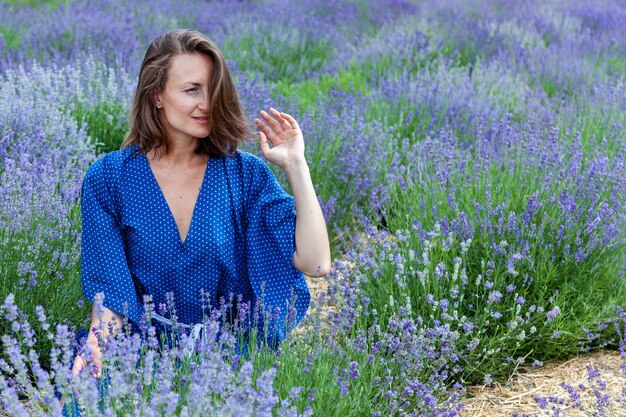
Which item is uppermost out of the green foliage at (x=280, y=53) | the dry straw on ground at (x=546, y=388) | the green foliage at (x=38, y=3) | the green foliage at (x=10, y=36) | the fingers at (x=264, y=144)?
the fingers at (x=264, y=144)

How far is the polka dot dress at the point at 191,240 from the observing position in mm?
2586

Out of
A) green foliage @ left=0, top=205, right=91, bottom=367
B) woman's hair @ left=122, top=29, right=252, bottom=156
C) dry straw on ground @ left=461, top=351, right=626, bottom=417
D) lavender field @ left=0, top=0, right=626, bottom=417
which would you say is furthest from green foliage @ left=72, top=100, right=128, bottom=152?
dry straw on ground @ left=461, top=351, right=626, bottom=417

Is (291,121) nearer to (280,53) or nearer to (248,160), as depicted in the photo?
(248,160)

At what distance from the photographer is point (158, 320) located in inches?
105

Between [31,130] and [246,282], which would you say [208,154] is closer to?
[246,282]

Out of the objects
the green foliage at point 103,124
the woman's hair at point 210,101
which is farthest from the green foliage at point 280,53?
the woman's hair at point 210,101

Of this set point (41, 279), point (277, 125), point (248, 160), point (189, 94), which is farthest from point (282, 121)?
point (41, 279)

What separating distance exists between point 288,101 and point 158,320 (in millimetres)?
2605

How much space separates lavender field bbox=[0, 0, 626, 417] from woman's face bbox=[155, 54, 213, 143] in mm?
550

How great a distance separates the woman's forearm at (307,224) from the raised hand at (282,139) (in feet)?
0.07

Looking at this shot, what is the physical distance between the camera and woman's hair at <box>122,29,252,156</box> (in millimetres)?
2570

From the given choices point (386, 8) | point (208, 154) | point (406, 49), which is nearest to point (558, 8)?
point (386, 8)

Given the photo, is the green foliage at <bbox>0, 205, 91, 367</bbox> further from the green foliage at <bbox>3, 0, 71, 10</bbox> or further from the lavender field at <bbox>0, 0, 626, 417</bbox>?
the green foliage at <bbox>3, 0, 71, 10</bbox>

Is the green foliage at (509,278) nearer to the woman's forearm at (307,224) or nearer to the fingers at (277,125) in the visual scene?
the woman's forearm at (307,224)
